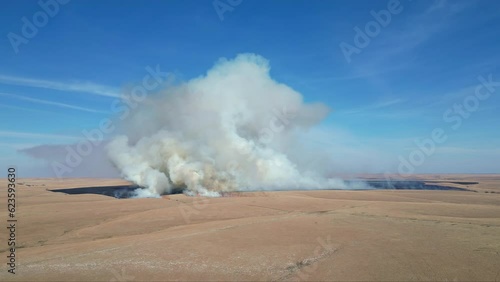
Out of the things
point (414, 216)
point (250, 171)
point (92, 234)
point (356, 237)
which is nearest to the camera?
point (356, 237)

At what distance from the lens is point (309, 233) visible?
2611 centimetres

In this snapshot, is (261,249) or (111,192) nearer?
(261,249)

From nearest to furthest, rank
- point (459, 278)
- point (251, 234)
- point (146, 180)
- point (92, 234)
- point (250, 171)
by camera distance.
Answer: point (459, 278)
point (251, 234)
point (92, 234)
point (146, 180)
point (250, 171)

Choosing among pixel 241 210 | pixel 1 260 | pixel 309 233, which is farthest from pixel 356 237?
pixel 1 260

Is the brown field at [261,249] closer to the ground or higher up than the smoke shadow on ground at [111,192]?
closer to the ground

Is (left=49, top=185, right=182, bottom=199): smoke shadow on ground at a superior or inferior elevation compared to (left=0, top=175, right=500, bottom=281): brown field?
superior

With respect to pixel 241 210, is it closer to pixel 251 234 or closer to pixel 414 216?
pixel 251 234

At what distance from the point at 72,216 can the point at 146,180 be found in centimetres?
4631

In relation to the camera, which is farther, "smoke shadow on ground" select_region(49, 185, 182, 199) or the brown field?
"smoke shadow on ground" select_region(49, 185, 182, 199)

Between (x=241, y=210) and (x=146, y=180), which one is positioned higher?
(x=146, y=180)

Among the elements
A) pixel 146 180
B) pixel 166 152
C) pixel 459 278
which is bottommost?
pixel 459 278

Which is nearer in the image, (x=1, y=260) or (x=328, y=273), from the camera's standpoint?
(x=328, y=273)

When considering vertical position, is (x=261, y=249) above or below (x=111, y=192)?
below

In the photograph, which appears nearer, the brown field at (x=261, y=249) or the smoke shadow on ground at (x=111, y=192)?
the brown field at (x=261, y=249)
